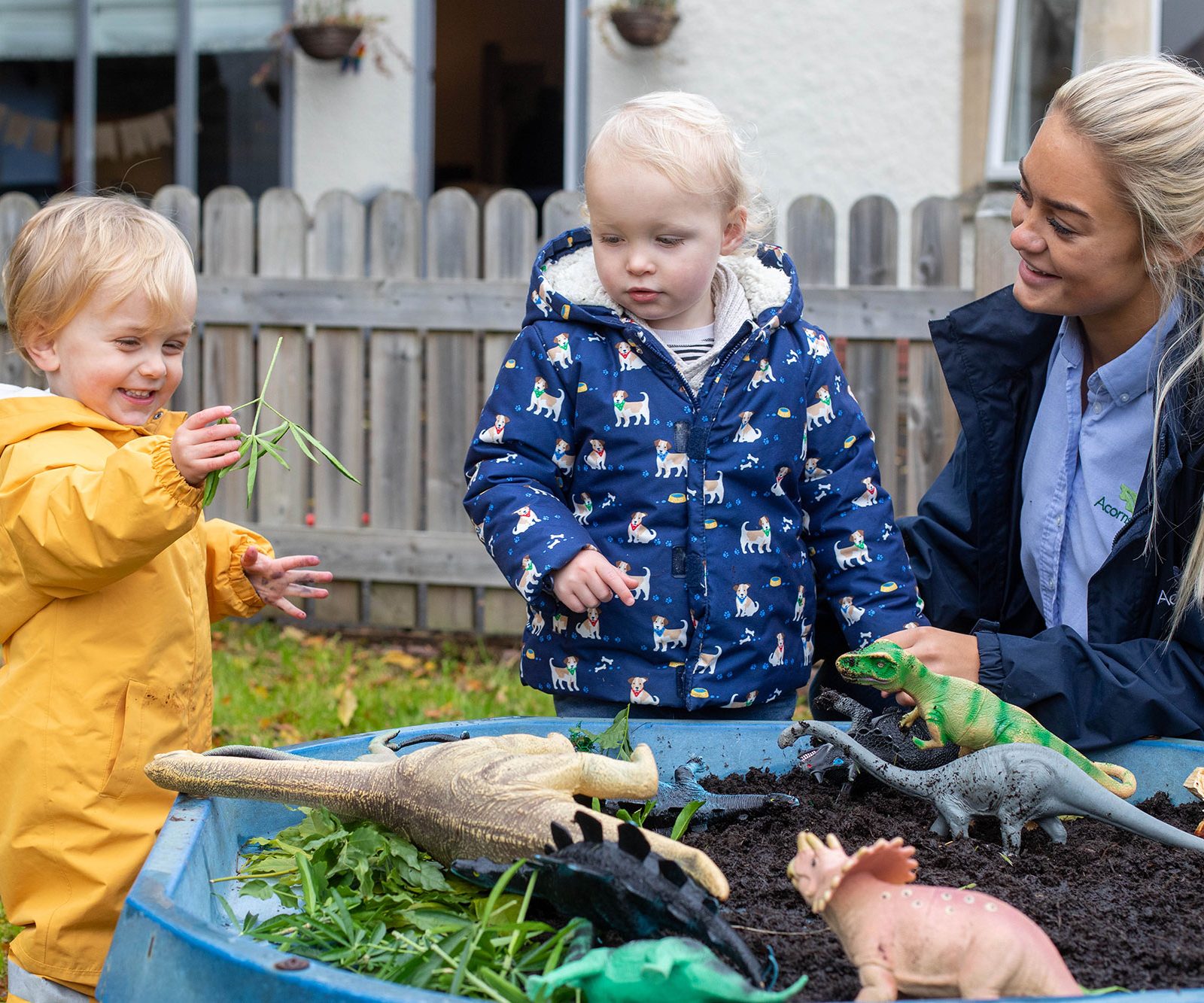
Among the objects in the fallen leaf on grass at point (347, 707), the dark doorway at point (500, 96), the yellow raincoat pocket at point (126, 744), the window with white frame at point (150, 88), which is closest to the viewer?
the yellow raincoat pocket at point (126, 744)

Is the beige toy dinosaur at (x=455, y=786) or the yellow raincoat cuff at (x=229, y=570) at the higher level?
the yellow raincoat cuff at (x=229, y=570)

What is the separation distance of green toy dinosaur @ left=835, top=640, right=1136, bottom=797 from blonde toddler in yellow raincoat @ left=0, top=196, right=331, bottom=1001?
1.04 meters

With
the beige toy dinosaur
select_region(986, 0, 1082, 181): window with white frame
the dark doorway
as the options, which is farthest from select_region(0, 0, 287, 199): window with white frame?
the beige toy dinosaur

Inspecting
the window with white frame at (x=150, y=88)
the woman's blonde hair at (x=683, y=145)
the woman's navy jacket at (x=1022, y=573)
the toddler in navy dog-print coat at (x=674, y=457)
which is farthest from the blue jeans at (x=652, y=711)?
the window with white frame at (x=150, y=88)

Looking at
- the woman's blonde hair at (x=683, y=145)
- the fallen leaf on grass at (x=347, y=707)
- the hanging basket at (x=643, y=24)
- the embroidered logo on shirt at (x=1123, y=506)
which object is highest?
the hanging basket at (x=643, y=24)

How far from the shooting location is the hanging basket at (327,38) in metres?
7.60

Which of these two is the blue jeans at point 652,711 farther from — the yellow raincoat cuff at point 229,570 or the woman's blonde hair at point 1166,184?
the woman's blonde hair at point 1166,184

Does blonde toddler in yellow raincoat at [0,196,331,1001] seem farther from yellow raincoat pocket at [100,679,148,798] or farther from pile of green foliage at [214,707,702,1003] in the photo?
pile of green foliage at [214,707,702,1003]

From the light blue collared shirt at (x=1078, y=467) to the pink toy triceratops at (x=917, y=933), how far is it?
1.31m

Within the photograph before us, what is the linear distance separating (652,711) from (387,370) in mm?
3691

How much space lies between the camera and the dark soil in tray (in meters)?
1.40

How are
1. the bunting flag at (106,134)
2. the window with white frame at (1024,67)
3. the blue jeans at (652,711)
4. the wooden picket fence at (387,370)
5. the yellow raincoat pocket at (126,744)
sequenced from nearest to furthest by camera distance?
1. the yellow raincoat pocket at (126,744)
2. the blue jeans at (652,711)
3. the wooden picket fence at (387,370)
4. the window with white frame at (1024,67)
5. the bunting flag at (106,134)

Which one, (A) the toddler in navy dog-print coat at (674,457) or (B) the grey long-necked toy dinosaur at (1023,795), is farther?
(A) the toddler in navy dog-print coat at (674,457)

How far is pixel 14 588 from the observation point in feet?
6.84
